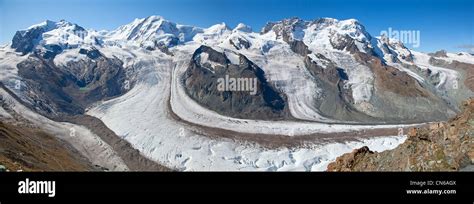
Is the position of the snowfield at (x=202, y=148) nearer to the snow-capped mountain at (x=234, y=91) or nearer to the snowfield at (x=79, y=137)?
the snow-capped mountain at (x=234, y=91)

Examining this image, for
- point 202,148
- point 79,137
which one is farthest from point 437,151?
point 79,137

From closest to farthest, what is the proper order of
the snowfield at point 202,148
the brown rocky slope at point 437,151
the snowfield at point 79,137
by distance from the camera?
the brown rocky slope at point 437,151 < the snowfield at point 202,148 < the snowfield at point 79,137

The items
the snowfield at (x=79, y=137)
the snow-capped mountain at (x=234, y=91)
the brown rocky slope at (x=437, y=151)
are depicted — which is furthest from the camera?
the snow-capped mountain at (x=234, y=91)

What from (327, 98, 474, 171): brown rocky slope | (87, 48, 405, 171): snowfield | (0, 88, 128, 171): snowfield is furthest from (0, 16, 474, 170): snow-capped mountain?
(327, 98, 474, 171): brown rocky slope

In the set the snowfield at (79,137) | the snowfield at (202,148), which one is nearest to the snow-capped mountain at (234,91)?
the snowfield at (202,148)

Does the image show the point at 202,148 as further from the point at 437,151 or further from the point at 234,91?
the point at 437,151

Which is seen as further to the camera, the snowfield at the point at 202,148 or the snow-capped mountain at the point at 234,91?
the snow-capped mountain at the point at 234,91
